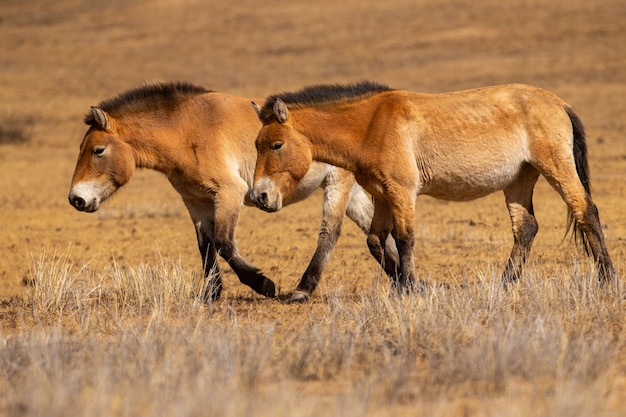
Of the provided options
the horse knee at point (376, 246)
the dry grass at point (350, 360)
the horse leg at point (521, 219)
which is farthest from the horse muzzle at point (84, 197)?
the horse leg at point (521, 219)

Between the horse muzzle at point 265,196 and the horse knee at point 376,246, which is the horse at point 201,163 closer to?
the horse knee at point 376,246

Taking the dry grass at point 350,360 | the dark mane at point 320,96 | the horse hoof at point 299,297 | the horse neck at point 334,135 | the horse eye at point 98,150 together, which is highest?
the dark mane at point 320,96

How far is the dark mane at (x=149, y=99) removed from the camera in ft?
29.7

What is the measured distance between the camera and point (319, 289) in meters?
9.47

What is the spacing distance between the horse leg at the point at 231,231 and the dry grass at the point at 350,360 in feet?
4.41

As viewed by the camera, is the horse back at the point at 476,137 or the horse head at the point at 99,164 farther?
the horse head at the point at 99,164

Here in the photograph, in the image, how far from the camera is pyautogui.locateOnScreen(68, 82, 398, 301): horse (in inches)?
344

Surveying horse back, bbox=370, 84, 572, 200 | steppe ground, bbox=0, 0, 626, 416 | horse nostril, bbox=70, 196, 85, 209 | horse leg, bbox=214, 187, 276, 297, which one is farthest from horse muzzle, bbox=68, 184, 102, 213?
horse back, bbox=370, 84, 572, 200

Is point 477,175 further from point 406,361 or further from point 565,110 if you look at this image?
point 406,361

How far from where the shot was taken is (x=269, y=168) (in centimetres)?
798

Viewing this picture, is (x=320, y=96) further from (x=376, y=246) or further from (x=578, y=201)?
(x=578, y=201)

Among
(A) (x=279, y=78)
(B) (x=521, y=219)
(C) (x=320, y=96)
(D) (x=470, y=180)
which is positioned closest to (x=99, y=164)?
(C) (x=320, y=96)

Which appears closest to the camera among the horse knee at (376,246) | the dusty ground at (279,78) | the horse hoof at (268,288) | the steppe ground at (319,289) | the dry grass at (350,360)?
the dry grass at (350,360)

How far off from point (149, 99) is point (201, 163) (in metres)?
0.84
